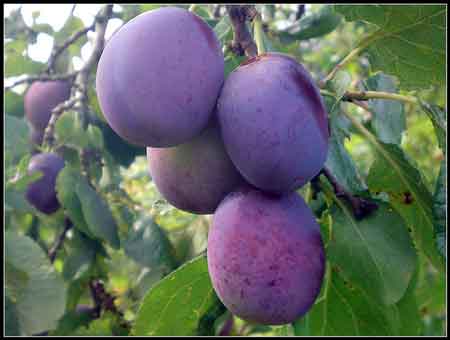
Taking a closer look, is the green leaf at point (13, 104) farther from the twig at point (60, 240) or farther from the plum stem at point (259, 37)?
the plum stem at point (259, 37)

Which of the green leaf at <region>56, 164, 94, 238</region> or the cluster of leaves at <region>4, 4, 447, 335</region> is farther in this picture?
the green leaf at <region>56, 164, 94, 238</region>

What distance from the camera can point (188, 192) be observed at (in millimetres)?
802

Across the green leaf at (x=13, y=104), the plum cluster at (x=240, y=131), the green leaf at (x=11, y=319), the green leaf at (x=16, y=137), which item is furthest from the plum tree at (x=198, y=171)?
the green leaf at (x=13, y=104)

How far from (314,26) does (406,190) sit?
0.63 metres

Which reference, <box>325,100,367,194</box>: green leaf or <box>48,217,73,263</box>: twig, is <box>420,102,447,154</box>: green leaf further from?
<box>48,217,73,263</box>: twig

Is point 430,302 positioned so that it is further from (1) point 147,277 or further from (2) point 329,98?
(2) point 329,98

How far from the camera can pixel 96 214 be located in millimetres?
1381

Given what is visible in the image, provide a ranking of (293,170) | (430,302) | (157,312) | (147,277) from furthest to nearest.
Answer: (430,302), (147,277), (157,312), (293,170)

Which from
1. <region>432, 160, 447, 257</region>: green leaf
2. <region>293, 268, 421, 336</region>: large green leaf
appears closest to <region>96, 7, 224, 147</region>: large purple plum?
<region>432, 160, 447, 257</region>: green leaf

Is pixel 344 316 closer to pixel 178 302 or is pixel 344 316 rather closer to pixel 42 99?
pixel 178 302

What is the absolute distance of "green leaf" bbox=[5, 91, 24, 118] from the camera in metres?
1.78

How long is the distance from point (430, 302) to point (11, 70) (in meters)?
1.36

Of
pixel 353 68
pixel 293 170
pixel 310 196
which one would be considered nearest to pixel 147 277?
pixel 310 196

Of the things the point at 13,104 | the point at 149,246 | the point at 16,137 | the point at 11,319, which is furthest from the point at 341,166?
the point at 13,104
